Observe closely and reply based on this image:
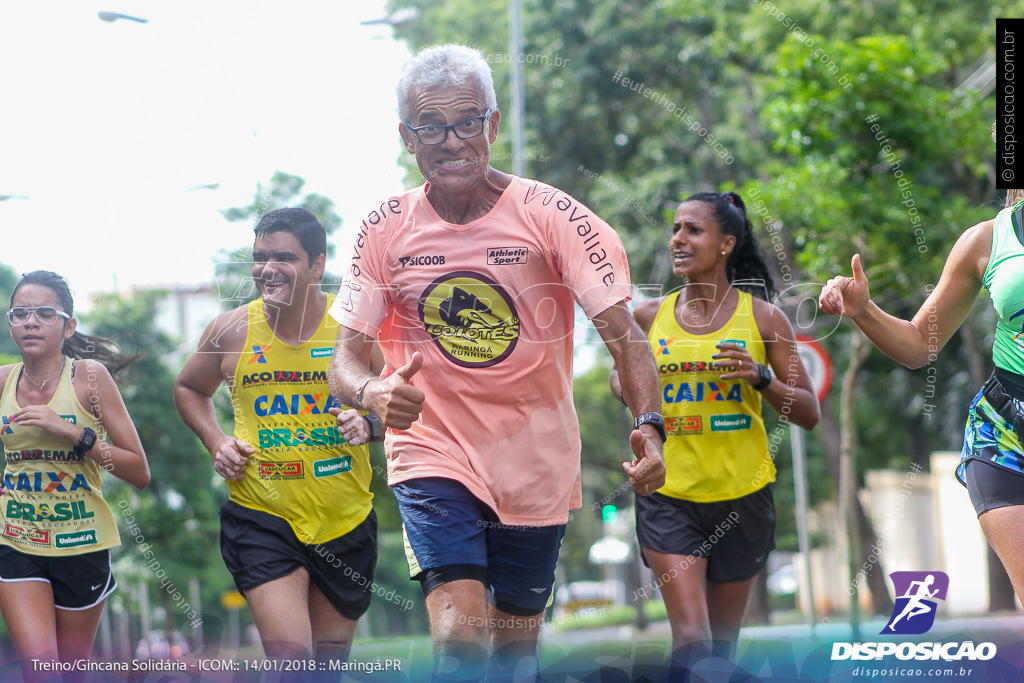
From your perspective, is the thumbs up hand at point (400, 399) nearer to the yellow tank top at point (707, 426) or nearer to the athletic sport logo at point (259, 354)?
the athletic sport logo at point (259, 354)

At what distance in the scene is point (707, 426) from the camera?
5.32m

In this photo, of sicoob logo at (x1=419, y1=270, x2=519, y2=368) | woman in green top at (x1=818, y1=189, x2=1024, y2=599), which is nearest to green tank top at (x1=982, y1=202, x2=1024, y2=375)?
woman in green top at (x1=818, y1=189, x2=1024, y2=599)

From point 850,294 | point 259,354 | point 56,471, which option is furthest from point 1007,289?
point 56,471

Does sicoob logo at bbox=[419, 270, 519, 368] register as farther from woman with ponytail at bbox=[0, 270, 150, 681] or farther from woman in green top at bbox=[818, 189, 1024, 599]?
woman with ponytail at bbox=[0, 270, 150, 681]

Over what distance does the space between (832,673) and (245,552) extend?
8.14 feet

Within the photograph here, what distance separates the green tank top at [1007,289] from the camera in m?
3.54

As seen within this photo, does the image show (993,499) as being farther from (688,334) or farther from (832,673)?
(688,334)

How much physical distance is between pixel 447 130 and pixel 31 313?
7.57 ft

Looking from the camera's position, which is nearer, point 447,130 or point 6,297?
point 447,130

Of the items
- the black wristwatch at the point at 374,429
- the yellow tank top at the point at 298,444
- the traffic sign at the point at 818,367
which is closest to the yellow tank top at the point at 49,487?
the yellow tank top at the point at 298,444

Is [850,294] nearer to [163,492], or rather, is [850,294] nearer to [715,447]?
[715,447]

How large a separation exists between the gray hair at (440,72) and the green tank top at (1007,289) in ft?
5.90

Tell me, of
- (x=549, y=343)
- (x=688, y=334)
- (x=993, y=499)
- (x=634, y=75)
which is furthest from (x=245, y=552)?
(x=634, y=75)

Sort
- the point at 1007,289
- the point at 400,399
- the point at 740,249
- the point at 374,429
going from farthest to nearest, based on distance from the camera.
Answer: the point at 740,249
the point at 374,429
the point at 1007,289
the point at 400,399
